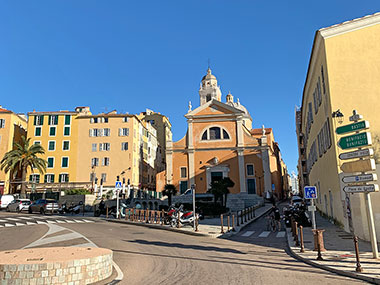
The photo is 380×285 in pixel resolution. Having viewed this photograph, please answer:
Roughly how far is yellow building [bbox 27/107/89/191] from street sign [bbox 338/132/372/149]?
41.2 m

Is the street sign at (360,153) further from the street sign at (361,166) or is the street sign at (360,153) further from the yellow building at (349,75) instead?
the yellow building at (349,75)

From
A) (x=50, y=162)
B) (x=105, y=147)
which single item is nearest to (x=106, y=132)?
(x=105, y=147)

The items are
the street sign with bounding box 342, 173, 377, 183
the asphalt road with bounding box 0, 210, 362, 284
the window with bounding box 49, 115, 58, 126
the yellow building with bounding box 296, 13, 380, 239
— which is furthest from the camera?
the window with bounding box 49, 115, 58, 126

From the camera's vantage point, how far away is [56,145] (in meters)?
45.9

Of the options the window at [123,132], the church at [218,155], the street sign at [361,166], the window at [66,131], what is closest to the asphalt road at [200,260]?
the street sign at [361,166]

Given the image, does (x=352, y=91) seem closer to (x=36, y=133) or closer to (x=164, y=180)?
(x=164, y=180)

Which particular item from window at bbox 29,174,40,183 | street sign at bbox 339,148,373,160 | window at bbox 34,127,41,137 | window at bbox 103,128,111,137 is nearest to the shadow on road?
street sign at bbox 339,148,373,160

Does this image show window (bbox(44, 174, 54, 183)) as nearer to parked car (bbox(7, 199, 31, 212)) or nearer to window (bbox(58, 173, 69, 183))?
window (bbox(58, 173, 69, 183))

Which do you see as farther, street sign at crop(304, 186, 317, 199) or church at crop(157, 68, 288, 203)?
church at crop(157, 68, 288, 203)

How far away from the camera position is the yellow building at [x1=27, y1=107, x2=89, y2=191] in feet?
146

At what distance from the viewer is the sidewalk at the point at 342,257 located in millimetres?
7445

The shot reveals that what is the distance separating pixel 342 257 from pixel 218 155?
1384 inches

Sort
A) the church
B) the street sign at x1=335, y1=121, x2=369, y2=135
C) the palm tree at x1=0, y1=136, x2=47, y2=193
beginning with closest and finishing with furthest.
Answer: the street sign at x1=335, y1=121, x2=369, y2=135
the palm tree at x1=0, y1=136, x2=47, y2=193
the church

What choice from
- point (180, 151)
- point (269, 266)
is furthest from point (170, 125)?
point (269, 266)
